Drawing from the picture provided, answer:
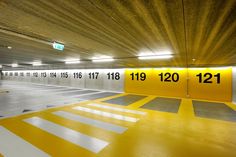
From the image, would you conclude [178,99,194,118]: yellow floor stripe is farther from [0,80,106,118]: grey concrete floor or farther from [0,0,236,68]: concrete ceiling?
[0,80,106,118]: grey concrete floor

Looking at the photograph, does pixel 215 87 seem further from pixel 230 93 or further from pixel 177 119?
pixel 177 119

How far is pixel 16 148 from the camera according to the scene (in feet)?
9.54

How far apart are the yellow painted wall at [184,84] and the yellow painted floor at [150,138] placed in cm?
529

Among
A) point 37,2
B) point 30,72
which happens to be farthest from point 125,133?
point 30,72

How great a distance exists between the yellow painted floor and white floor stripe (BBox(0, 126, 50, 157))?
0.12m

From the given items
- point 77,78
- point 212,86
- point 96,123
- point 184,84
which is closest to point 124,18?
point 96,123

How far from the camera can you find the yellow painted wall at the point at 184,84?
29.3 feet

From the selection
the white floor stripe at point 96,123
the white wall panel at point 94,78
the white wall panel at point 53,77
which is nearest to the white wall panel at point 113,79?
the white wall panel at point 94,78

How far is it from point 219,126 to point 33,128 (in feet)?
19.7

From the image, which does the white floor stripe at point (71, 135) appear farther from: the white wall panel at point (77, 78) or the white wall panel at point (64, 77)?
the white wall panel at point (64, 77)

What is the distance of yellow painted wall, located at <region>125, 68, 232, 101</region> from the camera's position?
893cm

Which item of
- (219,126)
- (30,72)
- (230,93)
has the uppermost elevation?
(30,72)

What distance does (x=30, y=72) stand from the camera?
22047 mm

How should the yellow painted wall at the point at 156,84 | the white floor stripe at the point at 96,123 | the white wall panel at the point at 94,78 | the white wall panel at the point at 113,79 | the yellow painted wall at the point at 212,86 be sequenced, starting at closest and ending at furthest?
the white floor stripe at the point at 96,123 < the yellow painted wall at the point at 212,86 < the yellow painted wall at the point at 156,84 < the white wall panel at the point at 113,79 < the white wall panel at the point at 94,78
